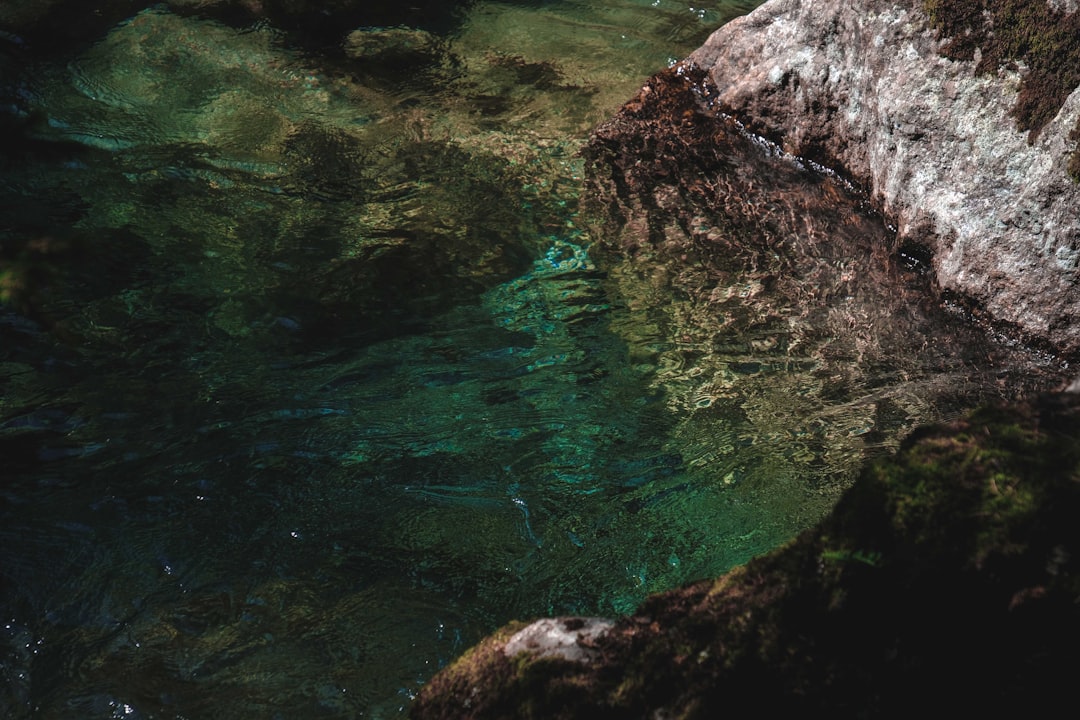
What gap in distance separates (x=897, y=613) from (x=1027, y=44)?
485cm

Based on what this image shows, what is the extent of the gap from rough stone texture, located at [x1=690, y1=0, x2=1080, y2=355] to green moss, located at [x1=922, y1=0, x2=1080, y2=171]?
2.7 inches

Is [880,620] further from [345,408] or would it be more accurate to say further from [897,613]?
[345,408]

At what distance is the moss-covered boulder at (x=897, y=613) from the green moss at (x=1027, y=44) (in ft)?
12.2

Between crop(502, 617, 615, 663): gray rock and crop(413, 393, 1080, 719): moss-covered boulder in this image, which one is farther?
crop(502, 617, 615, 663): gray rock

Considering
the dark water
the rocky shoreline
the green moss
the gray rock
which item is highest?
the green moss

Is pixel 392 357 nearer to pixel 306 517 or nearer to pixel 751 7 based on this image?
pixel 306 517

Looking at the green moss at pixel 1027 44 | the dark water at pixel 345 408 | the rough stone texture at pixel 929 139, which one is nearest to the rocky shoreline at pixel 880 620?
the dark water at pixel 345 408

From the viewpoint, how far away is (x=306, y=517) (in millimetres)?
4180

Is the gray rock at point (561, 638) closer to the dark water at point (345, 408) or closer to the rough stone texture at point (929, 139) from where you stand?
the dark water at point (345, 408)

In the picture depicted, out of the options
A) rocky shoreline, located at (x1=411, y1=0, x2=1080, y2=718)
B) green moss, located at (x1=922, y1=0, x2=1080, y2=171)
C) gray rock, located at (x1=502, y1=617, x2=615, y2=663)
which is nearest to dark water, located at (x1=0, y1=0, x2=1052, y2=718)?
gray rock, located at (x1=502, y1=617, x2=615, y2=663)

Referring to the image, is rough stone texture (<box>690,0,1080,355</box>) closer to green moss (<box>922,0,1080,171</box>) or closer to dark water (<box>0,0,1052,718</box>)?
green moss (<box>922,0,1080,171</box>)

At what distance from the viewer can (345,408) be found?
15.9 ft

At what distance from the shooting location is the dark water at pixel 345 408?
11.8 feet

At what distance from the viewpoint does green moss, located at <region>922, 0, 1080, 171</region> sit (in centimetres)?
530
